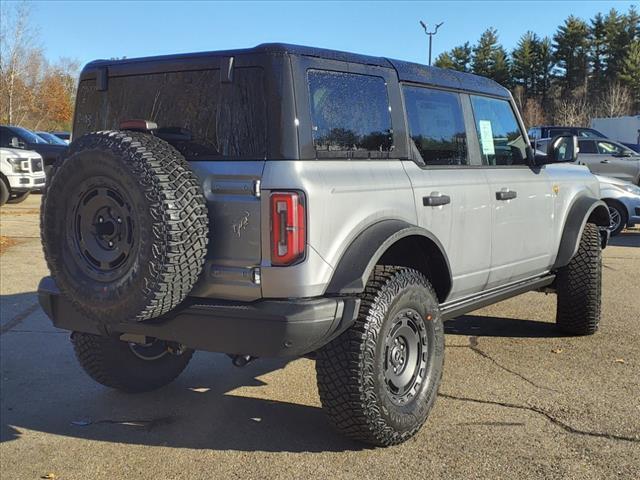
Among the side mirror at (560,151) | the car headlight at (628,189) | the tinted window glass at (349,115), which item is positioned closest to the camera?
the tinted window glass at (349,115)

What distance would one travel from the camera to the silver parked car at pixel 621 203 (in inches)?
473

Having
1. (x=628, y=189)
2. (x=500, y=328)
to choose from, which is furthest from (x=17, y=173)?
(x=500, y=328)

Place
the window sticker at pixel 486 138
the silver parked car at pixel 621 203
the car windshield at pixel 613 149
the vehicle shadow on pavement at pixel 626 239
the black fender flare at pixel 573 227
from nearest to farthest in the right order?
the window sticker at pixel 486 138, the black fender flare at pixel 573 227, the vehicle shadow on pavement at pixel 626 239, the silver parked car at pixel 621 203, the car windshield at pixel 613 149

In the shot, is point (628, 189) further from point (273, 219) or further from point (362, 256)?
point (273, 219)

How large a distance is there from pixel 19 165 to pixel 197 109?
14.0 m

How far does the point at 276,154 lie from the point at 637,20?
7752 cm

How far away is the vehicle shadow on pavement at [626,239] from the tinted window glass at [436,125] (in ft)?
26.8

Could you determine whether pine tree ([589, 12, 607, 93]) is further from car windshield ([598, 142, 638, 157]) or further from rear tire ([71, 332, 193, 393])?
rear tire ([71, 332, 193, 393])

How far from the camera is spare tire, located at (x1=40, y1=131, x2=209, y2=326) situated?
3.09 meters

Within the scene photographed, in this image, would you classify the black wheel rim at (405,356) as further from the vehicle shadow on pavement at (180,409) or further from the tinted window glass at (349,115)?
the tinted window glass at (349,115)

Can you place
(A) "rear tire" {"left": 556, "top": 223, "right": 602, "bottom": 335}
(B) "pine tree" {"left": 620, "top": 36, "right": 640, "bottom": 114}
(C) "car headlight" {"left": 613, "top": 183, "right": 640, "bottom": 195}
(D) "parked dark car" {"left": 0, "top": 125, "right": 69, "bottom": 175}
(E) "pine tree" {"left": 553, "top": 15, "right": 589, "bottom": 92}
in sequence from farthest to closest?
(E) "pine tree" {"left": 553, "top": 15, "right": 589, "bottom": 92} → (B) "pine tree" {"left": 620, "top": 36, "right": 640, "bottom": 114} → (D) "parked dark car" {"left": 0, "top": 125, "right": 69, "bottom": 175} → (C) "car headlight" {"left": 613, "top": 183, "right": 640, "bottom": 195} → (A) "rear tire" {"left": 556, "top": 223, "right": 602, "bottom": 335}

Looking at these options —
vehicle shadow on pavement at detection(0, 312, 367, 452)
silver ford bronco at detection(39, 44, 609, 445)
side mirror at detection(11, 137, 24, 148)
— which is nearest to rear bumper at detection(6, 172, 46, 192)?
side mirror at detection(11, 137, 24, 148)

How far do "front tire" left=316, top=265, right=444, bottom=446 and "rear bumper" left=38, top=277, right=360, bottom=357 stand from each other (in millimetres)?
162

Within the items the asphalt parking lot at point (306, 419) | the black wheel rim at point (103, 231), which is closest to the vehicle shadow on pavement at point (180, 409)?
the asphalt parking lot at point (306, 419)
